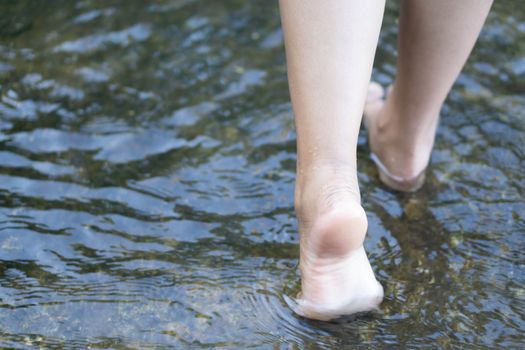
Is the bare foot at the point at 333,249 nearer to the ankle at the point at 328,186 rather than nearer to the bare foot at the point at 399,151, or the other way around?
the ankle at the point at 328,186

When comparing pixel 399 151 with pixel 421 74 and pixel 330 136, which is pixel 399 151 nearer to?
pixel 421 74

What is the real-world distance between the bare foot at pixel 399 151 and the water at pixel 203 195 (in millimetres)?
48

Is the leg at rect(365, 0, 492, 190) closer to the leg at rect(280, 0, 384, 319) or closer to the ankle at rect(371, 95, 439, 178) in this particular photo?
the ankle at rect(371, 95, 439, 178)

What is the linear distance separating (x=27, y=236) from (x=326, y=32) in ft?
3.16

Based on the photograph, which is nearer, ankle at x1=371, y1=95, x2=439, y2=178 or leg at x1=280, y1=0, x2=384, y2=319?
leg at x1=280, y1=0, x2=384, y2=319

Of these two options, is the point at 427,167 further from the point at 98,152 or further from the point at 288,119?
the point at 98,152

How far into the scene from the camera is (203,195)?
1957 millimetres

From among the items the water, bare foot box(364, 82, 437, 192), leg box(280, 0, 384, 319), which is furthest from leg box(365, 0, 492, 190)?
leg box(280, 0, 384, 319)

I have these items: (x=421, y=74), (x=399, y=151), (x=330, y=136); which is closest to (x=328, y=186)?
(x=330, y=136)

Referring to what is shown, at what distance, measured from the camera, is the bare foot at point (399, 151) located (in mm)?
1936

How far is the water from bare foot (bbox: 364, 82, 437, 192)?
48 mm

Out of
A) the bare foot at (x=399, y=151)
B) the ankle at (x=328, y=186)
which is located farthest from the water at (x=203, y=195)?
the ankle at (x=328, y=186)

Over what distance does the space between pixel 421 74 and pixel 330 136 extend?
52 centimetres

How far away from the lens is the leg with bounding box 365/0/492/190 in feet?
5.25
